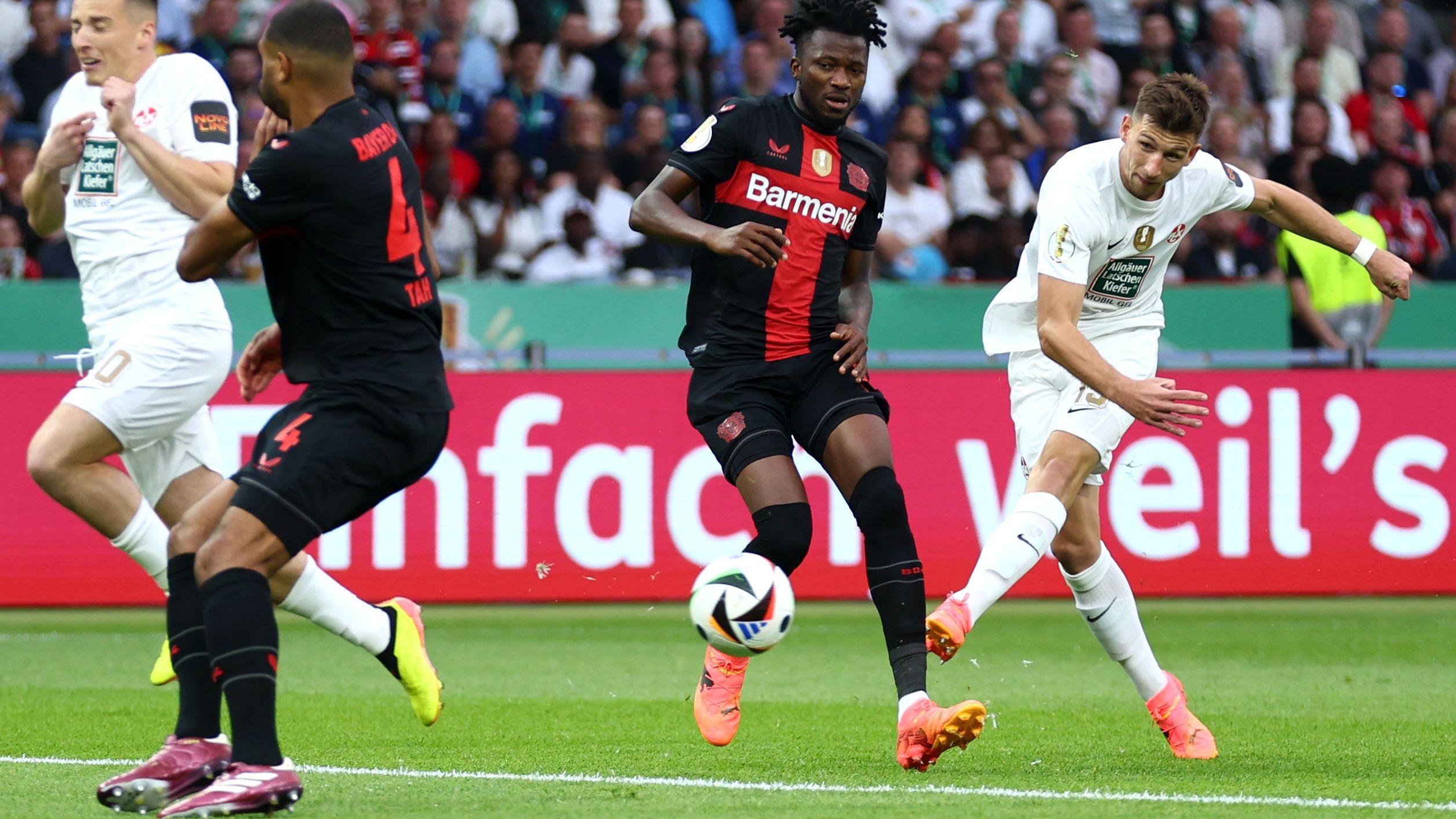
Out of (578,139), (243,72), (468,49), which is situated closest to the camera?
(243,72)

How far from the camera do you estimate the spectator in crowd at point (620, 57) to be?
15.1m

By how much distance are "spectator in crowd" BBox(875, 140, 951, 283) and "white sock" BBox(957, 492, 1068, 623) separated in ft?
23.5

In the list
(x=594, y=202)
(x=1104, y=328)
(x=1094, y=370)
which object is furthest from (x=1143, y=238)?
(x=594, y=202)

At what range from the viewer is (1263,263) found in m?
13.9

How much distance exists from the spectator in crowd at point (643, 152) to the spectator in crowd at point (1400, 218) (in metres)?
5.13

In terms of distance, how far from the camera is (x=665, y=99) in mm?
14766

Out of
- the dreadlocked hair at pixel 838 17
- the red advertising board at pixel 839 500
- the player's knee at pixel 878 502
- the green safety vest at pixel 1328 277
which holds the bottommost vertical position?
the red advertising board at pixel 839 500

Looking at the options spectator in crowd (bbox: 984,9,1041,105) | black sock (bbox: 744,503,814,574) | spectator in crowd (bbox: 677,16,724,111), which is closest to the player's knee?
black sock (bbox: 744,503,814,574)

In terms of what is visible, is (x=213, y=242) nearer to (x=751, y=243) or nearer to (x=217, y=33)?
(x=751, y=243)

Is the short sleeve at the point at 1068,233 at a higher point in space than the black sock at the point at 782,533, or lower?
higher

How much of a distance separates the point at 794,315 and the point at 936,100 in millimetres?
9243

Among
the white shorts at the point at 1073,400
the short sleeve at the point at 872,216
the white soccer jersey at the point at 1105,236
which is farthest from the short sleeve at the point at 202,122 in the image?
the white shorts at the point at 1073,400

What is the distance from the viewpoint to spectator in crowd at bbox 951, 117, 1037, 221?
14.4 m

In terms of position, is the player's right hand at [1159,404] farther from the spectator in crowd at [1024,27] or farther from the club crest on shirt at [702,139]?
the spectator in crowd at [1024,27]
